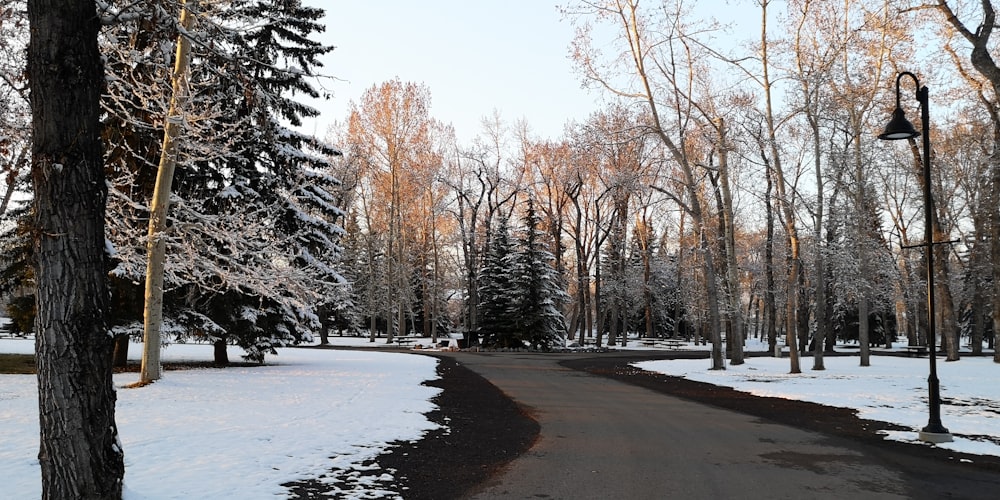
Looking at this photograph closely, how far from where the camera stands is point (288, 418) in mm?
9742

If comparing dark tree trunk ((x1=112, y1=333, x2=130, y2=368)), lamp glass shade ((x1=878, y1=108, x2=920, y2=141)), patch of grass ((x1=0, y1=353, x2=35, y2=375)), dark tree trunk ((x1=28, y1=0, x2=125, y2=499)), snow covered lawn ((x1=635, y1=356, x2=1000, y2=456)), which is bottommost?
snow covered lawn ((x1=635, y1=356, x2=1000, y2=456))

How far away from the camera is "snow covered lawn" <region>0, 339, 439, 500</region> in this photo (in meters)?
6.00

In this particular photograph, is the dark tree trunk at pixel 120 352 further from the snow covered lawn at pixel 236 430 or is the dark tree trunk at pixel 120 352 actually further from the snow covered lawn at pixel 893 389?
the snow covered lawn at pixel 893 389

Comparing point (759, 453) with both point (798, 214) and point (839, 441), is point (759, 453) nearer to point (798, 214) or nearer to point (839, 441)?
point (839, 441)

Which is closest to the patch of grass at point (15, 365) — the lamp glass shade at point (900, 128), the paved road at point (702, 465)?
the paved road at point (702, 465)

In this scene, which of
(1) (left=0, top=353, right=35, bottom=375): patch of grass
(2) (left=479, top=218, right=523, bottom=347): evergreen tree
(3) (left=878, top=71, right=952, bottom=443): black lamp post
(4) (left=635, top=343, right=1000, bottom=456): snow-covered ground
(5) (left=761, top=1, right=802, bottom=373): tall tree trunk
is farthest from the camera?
(2) (left=479, top=218, right=523, bottom=347): evergreen tree

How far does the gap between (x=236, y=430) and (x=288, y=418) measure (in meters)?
1.20

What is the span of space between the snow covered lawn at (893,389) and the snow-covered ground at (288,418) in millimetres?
40

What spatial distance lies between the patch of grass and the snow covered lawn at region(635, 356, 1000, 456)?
18.3 m

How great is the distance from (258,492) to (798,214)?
22.4 metres

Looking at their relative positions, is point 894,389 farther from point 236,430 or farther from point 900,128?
point 236,430

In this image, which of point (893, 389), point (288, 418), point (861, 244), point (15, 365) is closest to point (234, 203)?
point (15, 365)

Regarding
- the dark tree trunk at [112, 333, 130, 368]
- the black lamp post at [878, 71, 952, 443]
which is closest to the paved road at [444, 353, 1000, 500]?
the black lamp post at [878, 71, 952, 443]

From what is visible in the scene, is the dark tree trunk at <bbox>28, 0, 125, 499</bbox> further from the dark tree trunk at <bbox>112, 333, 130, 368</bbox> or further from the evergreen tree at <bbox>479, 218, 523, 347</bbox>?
the evergreen tree at <bbox>479, 218, 523, 347</bbox>
